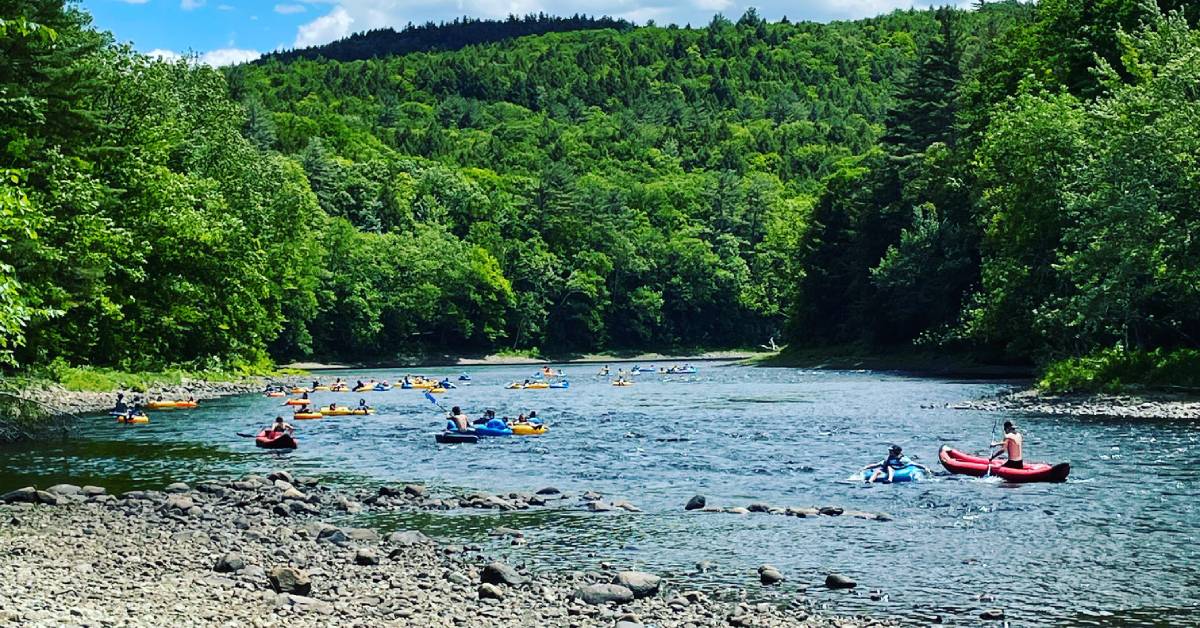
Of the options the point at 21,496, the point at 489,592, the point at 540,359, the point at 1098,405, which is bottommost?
the point at 540,359

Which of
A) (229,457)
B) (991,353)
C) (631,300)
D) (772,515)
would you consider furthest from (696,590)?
(631,300)

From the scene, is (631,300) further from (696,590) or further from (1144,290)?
(696,590)

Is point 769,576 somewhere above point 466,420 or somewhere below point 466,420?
below

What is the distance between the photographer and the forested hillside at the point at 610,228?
42969 millimetres

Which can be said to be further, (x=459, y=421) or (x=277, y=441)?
(x=459, y=421)

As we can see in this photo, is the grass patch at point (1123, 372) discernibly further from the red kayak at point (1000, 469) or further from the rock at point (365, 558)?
the rock at point (365, 558)

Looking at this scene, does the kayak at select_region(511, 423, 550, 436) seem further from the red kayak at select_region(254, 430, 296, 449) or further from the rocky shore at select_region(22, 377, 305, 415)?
the rocky shore at select_region(22, 377, 305, 415)

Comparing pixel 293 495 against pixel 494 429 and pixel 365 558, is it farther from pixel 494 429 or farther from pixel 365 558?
pixel 494 429

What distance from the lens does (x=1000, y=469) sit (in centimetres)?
2761

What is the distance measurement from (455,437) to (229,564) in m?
21.9

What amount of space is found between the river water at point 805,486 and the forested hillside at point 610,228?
263 inches

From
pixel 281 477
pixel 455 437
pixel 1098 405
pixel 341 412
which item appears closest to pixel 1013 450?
pixel 281 477

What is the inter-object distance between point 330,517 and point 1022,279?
43951mm

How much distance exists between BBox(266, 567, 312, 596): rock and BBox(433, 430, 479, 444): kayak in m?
23.0
